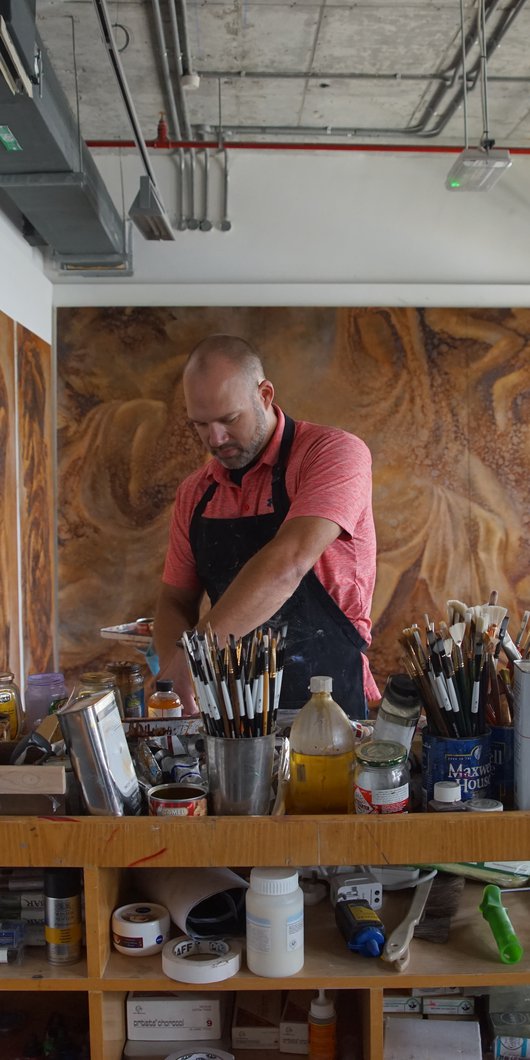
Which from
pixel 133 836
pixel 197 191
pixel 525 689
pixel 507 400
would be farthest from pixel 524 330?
pixel 133 836

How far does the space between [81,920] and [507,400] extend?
403 cm

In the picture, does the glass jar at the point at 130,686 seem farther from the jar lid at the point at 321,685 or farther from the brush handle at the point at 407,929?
the brush handle at the point at 407,929

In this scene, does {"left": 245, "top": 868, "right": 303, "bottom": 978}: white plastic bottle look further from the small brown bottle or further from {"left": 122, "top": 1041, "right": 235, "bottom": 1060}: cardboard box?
the small brown bottle

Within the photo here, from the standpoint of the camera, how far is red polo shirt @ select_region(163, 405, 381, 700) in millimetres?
2166

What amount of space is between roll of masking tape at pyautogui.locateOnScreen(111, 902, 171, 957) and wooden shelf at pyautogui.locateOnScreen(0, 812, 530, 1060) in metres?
0.02

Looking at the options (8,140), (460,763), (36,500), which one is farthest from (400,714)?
(36,500)

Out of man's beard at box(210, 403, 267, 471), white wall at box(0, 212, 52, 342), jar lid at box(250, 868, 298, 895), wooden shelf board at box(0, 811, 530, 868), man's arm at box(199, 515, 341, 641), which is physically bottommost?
jar lid at box(250, 868, 298, 895)

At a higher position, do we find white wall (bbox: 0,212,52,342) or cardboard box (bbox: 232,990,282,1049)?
white wall (bbox: 0,212,52,342)

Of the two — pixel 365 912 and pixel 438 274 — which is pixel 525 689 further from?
pixel 438 274

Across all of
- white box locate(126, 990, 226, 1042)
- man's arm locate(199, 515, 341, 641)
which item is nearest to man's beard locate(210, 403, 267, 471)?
man's arm locate(199, 515, 341, 641)

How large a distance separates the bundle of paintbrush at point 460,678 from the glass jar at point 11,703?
0.80 m

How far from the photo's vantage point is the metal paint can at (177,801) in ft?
4.08

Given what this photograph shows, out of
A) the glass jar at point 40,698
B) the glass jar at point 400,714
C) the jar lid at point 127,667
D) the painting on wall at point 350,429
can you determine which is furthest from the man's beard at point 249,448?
the painting on wall at point 350,429

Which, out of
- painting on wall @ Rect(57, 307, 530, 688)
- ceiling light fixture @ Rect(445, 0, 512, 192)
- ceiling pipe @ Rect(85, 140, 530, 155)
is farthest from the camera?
painting on wall @ Rect(57, 307, 530, 688)
